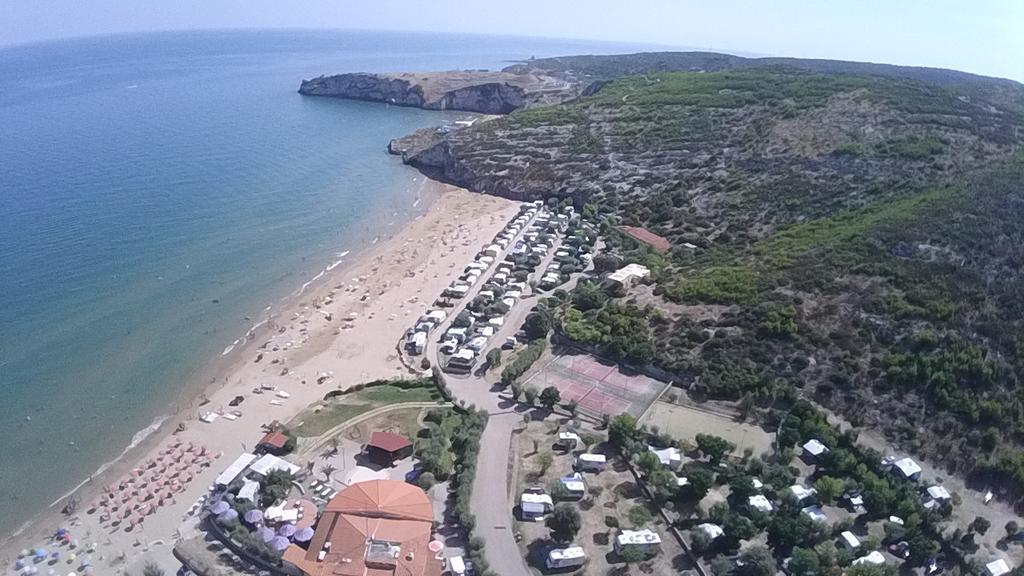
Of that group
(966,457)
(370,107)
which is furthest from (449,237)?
(370,107)

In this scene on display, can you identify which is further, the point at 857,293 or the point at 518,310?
the point at 518,310

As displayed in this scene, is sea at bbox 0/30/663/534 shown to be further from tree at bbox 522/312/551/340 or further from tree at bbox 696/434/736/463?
tree at bbox 696/434/736/463

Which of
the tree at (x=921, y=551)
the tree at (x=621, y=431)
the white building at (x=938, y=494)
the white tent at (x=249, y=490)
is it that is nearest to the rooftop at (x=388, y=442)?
the white tent at (x=249, y=490)

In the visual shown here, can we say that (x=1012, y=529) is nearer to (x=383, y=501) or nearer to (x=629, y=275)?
(x=383, y=501)

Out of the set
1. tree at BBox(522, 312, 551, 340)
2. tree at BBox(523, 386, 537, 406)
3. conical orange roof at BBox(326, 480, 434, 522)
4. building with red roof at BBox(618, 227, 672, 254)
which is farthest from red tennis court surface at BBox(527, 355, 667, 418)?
building with red roof at BBox(618, 227, 672, 254)

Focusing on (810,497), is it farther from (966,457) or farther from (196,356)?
(196,356)
